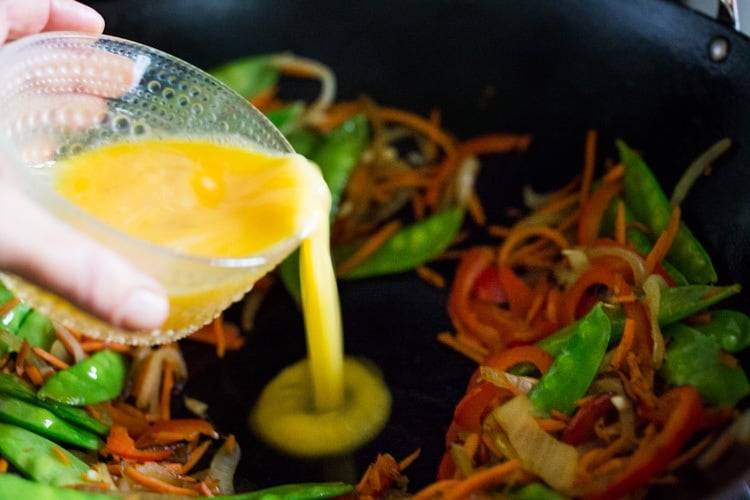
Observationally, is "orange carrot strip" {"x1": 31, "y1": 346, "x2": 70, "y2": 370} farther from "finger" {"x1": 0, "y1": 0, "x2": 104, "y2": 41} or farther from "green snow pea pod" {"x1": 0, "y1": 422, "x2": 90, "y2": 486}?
"finger" {"x1": 0, "y1": 0, "x2": 104, "y2": 41}

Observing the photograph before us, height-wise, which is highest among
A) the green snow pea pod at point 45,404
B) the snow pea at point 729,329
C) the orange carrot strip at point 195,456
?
the snow pea at point 729,329

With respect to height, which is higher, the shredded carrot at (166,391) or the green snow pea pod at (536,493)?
the green snow pea pod at (536,493)

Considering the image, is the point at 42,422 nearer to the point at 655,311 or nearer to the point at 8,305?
the point at 8,305

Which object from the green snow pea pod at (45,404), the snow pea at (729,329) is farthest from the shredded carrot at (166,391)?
the snow pea at (729,329)

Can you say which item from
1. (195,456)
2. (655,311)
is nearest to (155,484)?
(195,456)

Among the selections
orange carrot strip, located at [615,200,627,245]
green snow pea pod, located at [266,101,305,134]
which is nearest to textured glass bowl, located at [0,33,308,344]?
green snow pea pod, located at [266,101,305,134]

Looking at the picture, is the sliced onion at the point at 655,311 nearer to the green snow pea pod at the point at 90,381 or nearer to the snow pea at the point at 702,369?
the snow pea at the point at 702,369

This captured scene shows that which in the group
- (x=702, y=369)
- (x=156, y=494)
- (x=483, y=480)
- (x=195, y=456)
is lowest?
(x=195, y=456)
